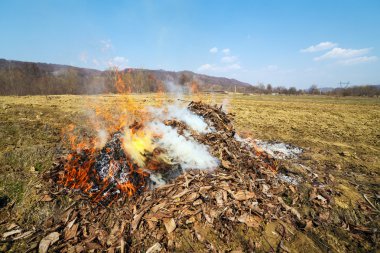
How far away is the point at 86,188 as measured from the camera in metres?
5.30

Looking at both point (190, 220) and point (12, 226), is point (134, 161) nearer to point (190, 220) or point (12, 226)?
point (190, 220)

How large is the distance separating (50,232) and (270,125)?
1376cm

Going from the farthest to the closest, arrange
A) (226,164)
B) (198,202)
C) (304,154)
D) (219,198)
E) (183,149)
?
(304,154), (183,149), (226,164), (219,198), (198,202)

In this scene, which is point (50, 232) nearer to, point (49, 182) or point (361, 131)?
point (49, 182)

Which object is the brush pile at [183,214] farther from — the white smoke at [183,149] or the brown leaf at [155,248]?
the white smoke at [183,149]

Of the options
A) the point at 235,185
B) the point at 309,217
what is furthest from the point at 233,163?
the point at 309,217

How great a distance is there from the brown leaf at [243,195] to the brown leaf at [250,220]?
0.43m

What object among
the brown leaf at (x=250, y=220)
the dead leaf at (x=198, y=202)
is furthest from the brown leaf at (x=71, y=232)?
the brown leaf at (x=250, y=220)

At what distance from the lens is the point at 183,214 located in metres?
4.52

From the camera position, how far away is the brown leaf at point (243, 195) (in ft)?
16.4

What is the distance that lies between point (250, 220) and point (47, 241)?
417cm

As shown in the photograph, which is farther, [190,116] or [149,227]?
[190,116]

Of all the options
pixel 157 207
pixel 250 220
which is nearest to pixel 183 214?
pixel 157 207

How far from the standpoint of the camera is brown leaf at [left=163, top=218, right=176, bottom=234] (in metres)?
4.24
